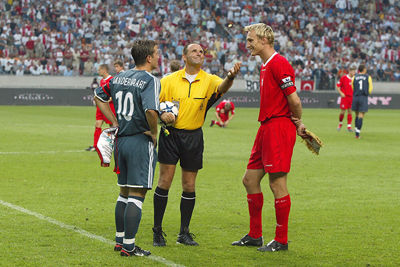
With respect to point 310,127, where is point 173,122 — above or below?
above

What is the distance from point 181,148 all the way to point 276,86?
3.94ft

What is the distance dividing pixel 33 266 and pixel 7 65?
32173mm

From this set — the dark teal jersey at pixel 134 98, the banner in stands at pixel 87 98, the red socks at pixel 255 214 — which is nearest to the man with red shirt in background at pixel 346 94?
the banner in stands at pixel 87 98

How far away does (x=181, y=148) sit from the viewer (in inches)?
281

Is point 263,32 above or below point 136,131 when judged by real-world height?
above

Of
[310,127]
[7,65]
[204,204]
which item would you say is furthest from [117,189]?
[7,65]

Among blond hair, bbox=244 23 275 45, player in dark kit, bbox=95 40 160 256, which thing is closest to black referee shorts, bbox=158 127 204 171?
player in dark kit, bbox=95 40 160 256

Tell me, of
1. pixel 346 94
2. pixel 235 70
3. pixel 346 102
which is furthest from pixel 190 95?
pixel 346 94

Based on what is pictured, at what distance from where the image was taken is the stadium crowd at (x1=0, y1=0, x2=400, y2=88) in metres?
38.3

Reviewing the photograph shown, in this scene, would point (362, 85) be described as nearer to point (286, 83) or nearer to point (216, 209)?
point (216, 209)

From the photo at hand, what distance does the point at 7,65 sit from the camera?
36562 millimetres

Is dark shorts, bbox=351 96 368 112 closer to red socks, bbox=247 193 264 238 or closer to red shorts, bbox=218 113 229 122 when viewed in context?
red shorts, bbox=218 113 229 122

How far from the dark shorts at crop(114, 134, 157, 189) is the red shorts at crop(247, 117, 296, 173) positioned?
1.14 metres

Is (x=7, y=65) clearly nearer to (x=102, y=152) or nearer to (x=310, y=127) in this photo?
(x=310, y=127)
